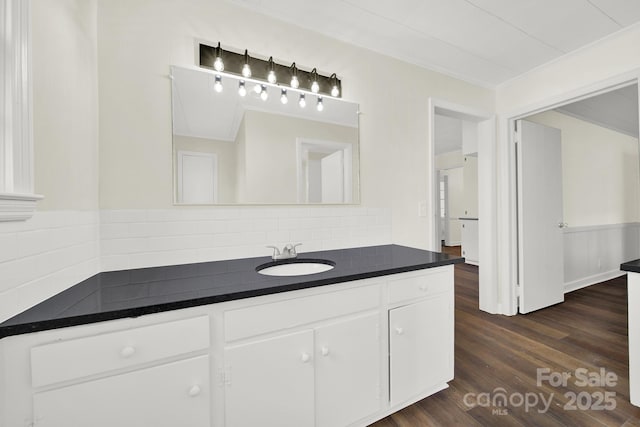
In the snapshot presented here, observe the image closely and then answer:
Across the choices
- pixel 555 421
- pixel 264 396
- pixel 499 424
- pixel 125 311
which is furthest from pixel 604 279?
pixel 125 311

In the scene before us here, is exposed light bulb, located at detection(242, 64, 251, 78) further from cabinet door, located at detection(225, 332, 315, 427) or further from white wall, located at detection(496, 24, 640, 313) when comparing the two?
white wall, located at detection(496, 24, 640, 313)

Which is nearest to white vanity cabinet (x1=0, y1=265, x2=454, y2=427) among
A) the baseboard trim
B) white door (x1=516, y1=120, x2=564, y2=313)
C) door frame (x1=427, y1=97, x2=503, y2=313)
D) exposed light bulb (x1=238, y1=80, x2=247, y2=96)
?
exposed light bulb (x1=238, y1=80, x2=247, y2=96)

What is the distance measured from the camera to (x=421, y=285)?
1.47 metres

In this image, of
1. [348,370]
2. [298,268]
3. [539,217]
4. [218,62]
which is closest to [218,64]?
[218,62]

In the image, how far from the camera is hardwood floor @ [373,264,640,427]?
1.44 metres

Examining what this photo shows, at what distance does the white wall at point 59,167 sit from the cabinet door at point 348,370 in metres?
1.05

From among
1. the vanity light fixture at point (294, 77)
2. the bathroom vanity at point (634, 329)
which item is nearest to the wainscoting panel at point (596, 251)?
the bathroom vanity at point (634, 329)

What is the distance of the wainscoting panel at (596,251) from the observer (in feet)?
11.7

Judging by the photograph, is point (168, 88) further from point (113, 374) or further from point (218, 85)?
point (113, 374)

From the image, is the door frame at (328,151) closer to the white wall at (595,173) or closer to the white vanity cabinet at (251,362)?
the white vanity cabinet at (251,362)

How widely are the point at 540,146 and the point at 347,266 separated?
2834mm

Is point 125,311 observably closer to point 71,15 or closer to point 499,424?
point 71,15

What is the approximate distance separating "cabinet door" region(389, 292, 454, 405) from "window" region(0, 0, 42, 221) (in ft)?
4.93

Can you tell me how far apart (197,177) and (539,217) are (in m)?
3.32
